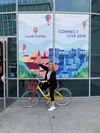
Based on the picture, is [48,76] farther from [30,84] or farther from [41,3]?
[41,3]

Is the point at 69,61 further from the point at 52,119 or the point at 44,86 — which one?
the point at 52,119

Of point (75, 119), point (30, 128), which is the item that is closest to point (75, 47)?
point (75, 119)

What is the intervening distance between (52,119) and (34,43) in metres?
3.93

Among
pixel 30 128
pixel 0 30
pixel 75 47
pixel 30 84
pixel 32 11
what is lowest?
pixel 30 128

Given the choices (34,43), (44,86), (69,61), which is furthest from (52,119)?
(34,43)

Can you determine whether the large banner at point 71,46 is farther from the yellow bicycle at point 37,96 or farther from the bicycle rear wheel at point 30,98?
the bicycle rear wheel at point 30,98

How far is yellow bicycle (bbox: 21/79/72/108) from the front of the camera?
9148mm

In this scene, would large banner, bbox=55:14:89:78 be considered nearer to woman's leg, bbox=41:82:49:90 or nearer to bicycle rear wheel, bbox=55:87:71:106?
bicycle rear wheel, bbox=55:87:71:106

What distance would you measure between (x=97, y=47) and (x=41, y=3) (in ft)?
9.79

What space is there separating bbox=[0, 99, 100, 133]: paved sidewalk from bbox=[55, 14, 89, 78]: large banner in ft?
5.02

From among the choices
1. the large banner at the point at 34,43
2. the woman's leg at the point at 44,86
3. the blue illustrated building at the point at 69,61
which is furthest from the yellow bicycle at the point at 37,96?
the blue illustrated building at the point at 69,61

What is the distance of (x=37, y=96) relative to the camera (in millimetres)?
9273

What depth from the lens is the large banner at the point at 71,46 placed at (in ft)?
34.6

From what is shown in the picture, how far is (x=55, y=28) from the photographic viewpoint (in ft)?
34.5
